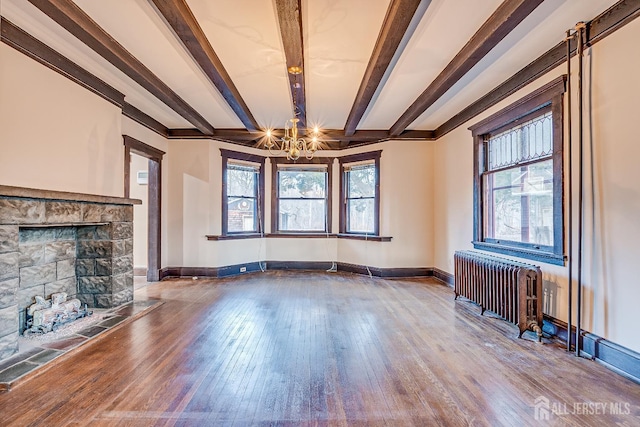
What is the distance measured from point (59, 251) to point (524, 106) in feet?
18.3

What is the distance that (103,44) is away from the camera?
3.00 m

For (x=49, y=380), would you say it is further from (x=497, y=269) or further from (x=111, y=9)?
(x=497, y=269)

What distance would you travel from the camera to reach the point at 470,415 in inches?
81.2

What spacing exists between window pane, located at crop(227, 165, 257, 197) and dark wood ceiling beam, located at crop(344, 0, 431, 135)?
10.3ft

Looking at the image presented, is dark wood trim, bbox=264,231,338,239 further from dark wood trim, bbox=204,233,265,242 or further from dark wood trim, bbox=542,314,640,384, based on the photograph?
dark wood trim, bbox=542,314,640,384

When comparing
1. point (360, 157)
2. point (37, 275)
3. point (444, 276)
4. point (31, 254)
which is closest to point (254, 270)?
point (360, 157)

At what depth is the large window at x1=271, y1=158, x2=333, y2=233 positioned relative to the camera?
279 inches

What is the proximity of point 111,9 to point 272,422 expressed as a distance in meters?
3.29

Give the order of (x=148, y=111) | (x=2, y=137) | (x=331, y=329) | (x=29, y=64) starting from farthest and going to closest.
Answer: (x=148, y=111) < (x=331, y=329) < (x=29, y=64) < (x=2, y=137)

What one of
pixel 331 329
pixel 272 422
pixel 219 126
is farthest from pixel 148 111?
pixel 272 422

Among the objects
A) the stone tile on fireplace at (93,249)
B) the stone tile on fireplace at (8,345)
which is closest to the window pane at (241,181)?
the stone tile on fireplace at (93,249)

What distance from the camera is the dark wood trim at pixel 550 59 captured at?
2514 mm

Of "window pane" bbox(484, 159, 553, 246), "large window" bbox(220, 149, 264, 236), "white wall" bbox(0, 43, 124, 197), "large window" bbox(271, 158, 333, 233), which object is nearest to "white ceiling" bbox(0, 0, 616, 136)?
"white wall" bbox(0, 43, 124, 197)

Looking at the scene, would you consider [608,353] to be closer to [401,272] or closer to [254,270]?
[401,272]
